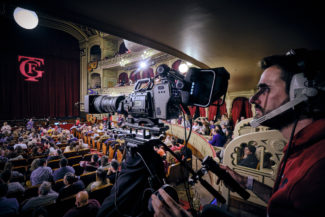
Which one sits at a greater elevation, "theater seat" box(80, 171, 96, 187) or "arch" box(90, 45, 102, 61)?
"arch" box(90, 45, 102, 61)

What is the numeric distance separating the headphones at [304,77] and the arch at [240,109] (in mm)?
8940

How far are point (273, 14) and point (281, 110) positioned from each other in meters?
1.25

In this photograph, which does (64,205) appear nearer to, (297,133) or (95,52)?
(297,133)

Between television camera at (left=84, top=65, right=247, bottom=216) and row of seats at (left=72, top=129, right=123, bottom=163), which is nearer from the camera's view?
television camera at (left=84, top=65, right=247, bottom=216)

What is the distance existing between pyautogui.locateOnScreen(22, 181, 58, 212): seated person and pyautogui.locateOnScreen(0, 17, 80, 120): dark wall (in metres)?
16.3

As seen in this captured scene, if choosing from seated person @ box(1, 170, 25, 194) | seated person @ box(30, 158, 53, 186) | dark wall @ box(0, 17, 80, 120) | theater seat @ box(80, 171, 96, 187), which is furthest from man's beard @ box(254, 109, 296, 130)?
dark wall @ box(0, 17, 80, 120)

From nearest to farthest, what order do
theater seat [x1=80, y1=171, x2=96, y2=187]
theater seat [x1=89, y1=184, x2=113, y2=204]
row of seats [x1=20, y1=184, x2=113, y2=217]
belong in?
1. row of seats [x1=20, y1=184, x2=113, y2=217]
2. theater seat [x1=89, y1=184, x2=113, y2=204]
3. theater seat [x1=80, y1=171, x2=96, y2=187]

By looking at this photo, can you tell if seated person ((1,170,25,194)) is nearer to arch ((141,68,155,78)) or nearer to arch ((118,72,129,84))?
arch ((141,68,155,78))

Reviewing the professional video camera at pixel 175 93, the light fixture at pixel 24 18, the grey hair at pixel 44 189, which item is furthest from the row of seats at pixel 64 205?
the light fixture at pixel 24 18

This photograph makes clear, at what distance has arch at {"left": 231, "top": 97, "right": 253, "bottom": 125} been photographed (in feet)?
29.4

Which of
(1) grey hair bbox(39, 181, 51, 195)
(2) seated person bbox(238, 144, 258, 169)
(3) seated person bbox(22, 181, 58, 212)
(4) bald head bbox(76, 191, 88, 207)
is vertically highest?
(2) seated person bbox(238, 144, 258, 169)

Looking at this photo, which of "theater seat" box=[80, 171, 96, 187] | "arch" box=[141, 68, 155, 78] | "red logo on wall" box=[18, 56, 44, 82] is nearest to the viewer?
"theater seat" box=[80, 171, 96, 187]

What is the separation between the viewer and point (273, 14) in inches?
62.0

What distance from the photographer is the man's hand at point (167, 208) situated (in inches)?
28.7
